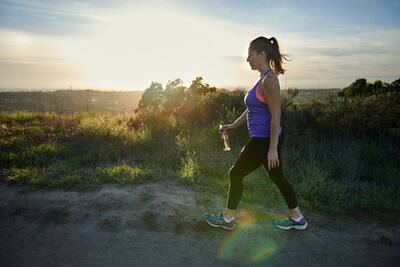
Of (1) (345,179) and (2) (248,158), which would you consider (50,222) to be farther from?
(1) (345,179)

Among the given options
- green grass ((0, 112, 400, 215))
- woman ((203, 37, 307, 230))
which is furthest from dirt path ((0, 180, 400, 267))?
woman ((203, 37, 307, 230))

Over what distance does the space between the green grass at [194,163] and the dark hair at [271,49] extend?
2.27 metres

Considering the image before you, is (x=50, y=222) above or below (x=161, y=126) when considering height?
below

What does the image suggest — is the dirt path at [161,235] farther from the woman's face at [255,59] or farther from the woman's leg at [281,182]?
the woman's face at [255,59]

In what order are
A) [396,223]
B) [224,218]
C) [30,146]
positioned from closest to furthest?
1. [224,218]
2. [396,223]
3. [30,146]

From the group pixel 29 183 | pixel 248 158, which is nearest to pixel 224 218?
pixel 248 158

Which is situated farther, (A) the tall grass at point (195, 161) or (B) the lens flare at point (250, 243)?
(A) the tall grass at point (195, 161)

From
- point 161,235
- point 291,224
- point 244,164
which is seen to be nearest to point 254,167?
point 244,164

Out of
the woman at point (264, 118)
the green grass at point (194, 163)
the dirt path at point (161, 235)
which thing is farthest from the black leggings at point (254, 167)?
the green grass at point (194, 163)

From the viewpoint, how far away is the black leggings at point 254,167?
387cm

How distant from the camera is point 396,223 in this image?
4707 mm

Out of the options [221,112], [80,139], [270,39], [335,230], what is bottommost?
[335,230]

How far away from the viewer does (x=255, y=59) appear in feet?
12.3

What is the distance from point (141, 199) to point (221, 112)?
5.46 metres
